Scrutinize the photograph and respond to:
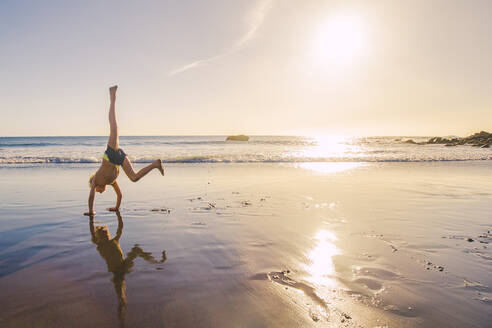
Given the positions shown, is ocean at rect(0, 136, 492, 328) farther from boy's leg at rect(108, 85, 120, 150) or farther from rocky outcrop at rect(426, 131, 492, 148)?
rocky outcrop at rect(426, 131, 492, 148)

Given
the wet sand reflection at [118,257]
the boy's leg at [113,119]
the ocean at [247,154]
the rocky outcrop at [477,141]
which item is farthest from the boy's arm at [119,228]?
the rocky outcrop at [477,141]

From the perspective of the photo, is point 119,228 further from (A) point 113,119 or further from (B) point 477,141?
(B) point 477,141

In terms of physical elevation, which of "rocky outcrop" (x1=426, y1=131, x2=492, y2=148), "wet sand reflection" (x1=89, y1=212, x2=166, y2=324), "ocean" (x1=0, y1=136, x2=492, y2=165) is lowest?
"wet sand reflection" (x1=89, y1=212, x2=166, y2=324)

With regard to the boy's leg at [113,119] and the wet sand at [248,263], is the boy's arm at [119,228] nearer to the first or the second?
the wet sand at [248,263]

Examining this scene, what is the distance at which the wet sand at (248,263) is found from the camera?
109 inches

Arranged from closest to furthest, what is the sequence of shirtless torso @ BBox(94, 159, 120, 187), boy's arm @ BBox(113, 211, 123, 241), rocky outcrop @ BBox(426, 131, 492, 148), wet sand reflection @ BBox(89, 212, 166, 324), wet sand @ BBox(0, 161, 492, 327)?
1. wet sand @ BBox(0, 161, 492, 327)
2. wet sand reflection @ BBox(89, 212, 166, 324)
3. boy's arm @ BBox(113, 211, 123, 241)
4. shirtless torso @ BBox(94, 159, 120, 187)
5. rocky outcrop @ BBox(426, 131, 492, 148)

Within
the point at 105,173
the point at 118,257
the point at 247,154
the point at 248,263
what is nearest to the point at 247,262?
the point at 248,263

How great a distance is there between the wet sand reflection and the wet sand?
2 cm

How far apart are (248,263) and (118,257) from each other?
6.70ft

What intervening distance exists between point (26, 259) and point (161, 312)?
2806 mm

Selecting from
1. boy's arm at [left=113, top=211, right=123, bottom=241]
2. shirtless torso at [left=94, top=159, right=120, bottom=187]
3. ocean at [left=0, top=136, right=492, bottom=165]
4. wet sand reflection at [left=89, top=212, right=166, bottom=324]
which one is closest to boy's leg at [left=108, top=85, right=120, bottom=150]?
shirtless torso at [left=94, top=159, right=120, bottom=187]

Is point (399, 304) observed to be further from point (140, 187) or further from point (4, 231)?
point (140, 187)

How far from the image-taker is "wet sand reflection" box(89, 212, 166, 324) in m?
3.13

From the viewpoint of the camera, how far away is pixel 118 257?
4195mm
